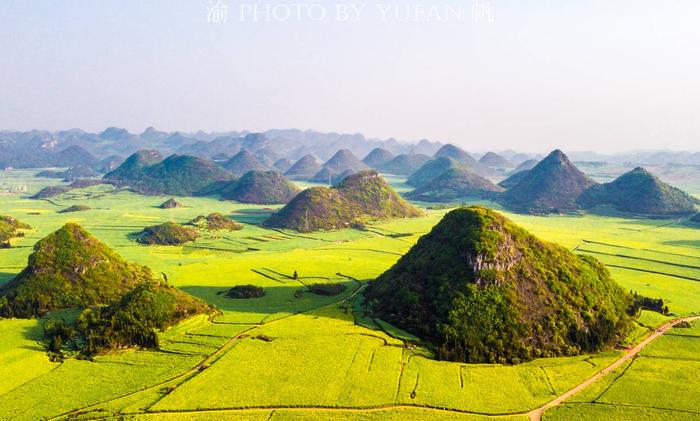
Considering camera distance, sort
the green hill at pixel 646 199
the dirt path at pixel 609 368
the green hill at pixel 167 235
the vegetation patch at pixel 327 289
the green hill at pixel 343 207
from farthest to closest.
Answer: the green hill at pixel 646 199, the green hill at pixel 343 207, the green hill at pixel 167 235, the vegetation patch at pixel 327 289, the dirt path at pixel 609 368

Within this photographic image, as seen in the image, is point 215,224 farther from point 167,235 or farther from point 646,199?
point 646,199

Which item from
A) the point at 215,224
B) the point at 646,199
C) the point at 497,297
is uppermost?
the point at 646,199

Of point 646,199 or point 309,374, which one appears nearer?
point 309,374

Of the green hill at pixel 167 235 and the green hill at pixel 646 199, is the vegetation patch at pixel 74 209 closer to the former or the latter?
the green hill at pixel 167 235

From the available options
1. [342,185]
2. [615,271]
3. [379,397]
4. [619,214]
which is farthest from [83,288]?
[619,214]

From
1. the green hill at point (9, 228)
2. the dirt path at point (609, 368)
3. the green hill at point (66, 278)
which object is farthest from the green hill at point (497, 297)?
the green hill at point (9, 228)

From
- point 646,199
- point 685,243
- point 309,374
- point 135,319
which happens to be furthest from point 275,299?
point 646,199
